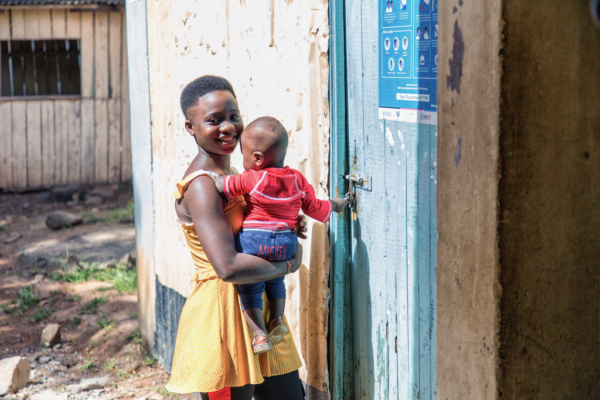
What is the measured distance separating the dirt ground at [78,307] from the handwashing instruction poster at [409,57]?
2811 mm

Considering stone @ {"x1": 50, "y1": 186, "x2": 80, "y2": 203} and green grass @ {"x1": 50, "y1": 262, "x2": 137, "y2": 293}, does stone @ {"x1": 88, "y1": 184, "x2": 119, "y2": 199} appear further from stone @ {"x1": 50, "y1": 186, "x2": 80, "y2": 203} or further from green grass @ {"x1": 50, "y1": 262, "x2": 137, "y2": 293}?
green grass @ {"x1": 50, "y1": 262, "x2": 137, "y2": 293}

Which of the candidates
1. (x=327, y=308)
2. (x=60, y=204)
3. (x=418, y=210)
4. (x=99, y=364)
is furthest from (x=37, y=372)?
(x=60, y=204)

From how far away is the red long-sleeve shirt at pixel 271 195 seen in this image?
90.0 inches

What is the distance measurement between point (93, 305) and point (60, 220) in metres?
3.75

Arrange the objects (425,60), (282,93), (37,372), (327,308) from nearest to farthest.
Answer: (425,60), (327,308), (282,93), (37,372)

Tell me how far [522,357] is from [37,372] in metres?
4.18

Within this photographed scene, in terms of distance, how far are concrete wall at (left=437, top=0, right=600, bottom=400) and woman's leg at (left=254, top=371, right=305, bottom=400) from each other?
0.98 metres

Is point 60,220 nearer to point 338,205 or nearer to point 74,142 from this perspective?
point 74,142

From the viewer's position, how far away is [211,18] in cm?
389

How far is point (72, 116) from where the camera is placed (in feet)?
37.6

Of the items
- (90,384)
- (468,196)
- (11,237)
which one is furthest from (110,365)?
(11,237)

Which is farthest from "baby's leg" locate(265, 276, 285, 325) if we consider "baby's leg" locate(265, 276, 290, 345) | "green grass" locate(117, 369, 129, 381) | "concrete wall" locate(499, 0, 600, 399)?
"green grass" locate(117, 369, 129, 381)

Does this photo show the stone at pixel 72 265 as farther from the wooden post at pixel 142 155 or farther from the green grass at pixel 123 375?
the green grass at pixel 123 375

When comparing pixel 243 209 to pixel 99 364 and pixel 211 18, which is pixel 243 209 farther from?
pixel 99 364
